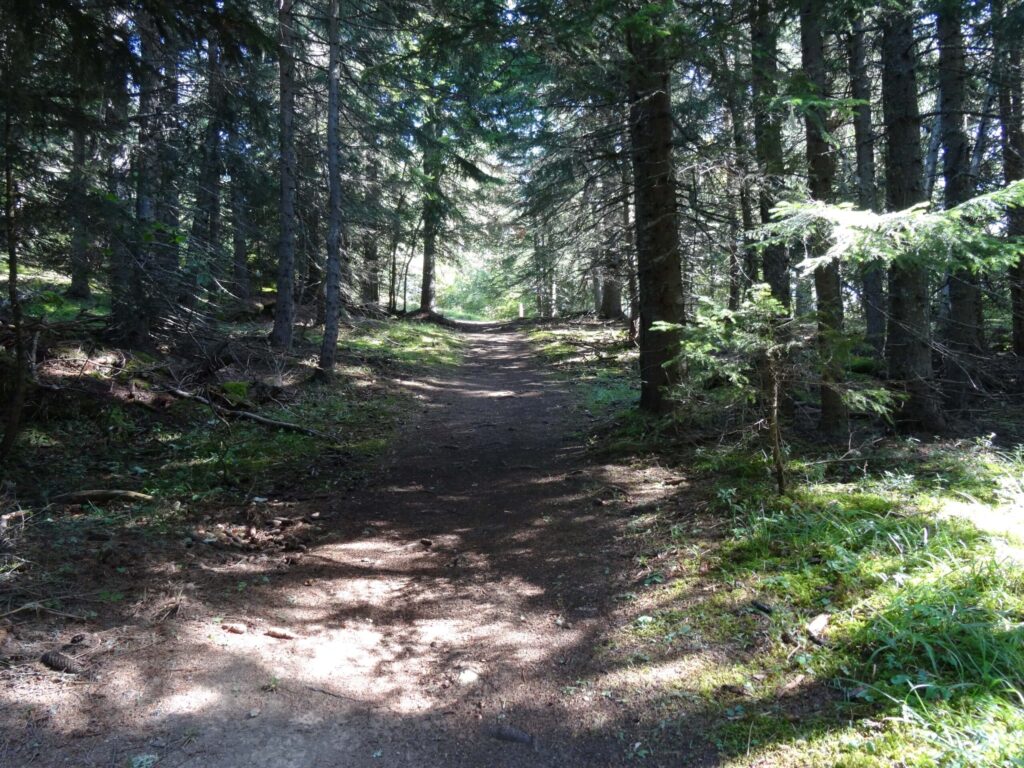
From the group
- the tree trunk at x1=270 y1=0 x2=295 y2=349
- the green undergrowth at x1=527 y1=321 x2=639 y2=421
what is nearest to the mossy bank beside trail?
the green undergrowth at x1=527 y1=321 x2=639 y2=421

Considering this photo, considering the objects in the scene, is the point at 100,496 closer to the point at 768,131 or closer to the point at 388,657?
the point at 388,657

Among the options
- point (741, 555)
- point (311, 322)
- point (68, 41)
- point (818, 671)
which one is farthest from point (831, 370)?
point (311, 322)

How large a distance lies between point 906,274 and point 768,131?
2.43 metres

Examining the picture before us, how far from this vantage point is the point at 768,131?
7566 mm

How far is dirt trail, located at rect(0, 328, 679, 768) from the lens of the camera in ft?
10.7

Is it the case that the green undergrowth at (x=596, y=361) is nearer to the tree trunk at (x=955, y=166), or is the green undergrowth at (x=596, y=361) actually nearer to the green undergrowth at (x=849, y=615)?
the green undergrowth at (x=849, y=615)

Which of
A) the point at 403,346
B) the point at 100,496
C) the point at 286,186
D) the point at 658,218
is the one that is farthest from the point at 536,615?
the point at 403,346

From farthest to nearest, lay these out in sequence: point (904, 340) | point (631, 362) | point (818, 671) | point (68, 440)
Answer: point (631, 362), point (68, 440), point (904, 340), point (818, 671)

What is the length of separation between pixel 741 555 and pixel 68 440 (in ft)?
27.4

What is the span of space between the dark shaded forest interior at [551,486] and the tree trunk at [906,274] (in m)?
0.04

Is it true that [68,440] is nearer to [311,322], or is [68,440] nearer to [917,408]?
[917,408]

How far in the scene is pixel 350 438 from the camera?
9930mm

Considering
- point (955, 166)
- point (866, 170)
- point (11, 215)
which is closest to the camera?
point (11, 215)

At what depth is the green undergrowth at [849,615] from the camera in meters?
2.91
